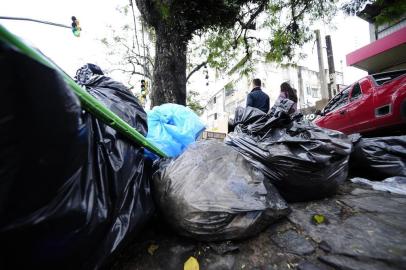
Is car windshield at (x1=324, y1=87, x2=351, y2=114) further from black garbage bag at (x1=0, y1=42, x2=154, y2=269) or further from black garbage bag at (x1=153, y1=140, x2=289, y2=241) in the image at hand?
black garbage bag at (x1=0, y1=42, x2=154, y2=269)

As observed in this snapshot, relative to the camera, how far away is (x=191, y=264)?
110 cm

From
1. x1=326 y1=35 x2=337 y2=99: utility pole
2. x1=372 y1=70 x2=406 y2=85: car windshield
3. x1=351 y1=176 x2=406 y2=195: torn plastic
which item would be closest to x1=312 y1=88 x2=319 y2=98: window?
x1=326 y1=35 x2=337 y2=99: utility pole

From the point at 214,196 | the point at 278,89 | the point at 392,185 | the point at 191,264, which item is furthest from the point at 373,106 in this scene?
the point at 278,89

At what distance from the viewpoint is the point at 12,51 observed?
53 centimetres

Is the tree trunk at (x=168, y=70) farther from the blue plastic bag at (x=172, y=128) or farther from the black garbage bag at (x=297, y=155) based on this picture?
the black garbage bag at (x=297, y=155)

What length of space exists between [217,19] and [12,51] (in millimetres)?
3747

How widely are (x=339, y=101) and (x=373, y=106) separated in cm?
113

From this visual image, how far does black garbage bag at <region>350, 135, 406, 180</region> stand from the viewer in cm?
214

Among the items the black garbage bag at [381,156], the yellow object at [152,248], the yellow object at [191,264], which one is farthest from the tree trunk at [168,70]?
the yellow object at [191,264]

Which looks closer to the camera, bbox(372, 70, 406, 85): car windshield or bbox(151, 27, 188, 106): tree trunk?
bbox(151, 27, 188, 106): tree trunk

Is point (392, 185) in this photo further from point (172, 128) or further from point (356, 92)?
point (356, 92)

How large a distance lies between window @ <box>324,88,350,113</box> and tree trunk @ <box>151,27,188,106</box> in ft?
9.34

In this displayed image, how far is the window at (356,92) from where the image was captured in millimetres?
3957

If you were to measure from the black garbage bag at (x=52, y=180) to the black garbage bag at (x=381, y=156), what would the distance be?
6.72 ft
